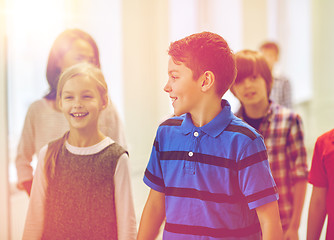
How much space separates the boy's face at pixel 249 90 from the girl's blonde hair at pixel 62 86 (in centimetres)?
43

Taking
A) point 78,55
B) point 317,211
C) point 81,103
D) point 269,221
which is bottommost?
point 317,211

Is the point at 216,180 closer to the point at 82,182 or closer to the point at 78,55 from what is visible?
the point at 82,182

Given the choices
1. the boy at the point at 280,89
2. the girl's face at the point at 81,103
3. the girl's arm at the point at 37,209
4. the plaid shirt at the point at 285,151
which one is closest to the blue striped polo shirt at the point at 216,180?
the girl's face at the point at 81,103

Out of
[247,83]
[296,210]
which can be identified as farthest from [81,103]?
[296,210]

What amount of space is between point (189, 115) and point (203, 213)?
0.78 ft

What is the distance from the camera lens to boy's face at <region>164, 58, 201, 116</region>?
977 millimetres

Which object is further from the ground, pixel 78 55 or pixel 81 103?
pixel 78 55

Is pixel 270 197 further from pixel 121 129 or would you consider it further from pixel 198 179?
pixel 121 129

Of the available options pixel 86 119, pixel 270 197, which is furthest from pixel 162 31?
pixel 270 197

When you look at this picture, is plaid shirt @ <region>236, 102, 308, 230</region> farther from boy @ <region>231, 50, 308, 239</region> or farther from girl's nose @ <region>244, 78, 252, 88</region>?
girl's nose @ <region>244, 78, 252, 88</region>

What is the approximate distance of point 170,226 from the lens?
1007 millimetres

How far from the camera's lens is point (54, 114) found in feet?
3.92

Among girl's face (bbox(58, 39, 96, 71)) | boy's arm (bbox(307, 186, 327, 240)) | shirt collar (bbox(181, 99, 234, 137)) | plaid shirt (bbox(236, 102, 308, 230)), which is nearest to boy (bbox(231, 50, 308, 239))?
plaid shirt (bbox(236, 102, 308, 230))

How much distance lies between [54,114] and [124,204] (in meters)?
0.33
